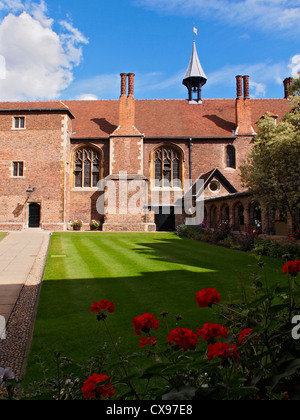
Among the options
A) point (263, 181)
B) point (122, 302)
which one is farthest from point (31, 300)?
point (263, 181)

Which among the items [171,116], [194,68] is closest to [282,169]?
[171,116]

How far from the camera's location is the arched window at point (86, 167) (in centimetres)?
2719

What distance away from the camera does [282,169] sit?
12.2 m

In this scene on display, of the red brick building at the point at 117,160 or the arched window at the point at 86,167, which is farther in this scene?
the arched window at the point at 86,167

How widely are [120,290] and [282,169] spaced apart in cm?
872

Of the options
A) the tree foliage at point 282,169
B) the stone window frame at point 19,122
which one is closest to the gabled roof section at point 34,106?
the stone window frame at point 19,122

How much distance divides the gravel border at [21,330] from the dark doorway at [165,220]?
739 inches

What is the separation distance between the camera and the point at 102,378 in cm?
159

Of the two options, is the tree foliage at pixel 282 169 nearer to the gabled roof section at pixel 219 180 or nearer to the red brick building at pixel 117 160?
the red brick building at pixel 117 160

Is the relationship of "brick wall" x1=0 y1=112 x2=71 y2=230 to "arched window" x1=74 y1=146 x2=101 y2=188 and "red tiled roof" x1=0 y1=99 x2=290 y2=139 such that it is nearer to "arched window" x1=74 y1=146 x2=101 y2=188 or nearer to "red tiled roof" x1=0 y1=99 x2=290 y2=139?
"red tiled roof" x1=0 y1=99 x2=290 y2=139

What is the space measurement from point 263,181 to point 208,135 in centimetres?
1518

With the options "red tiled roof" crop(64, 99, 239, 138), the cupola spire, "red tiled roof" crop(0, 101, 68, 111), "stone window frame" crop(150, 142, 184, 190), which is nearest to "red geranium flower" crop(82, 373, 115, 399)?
"stone window frame" crop(150, 142, 184, 190)

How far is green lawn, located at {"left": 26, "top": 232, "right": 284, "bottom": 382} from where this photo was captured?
13.8ft
